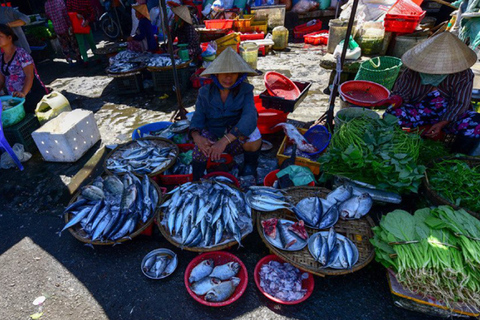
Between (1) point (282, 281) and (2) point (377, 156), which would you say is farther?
(2) point (377, 156)

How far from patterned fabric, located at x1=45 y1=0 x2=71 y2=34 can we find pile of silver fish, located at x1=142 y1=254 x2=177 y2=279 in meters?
8.97

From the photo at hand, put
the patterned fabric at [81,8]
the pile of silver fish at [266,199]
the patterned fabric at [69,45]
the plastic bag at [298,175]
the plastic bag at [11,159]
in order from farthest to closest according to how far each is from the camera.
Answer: the patterned fabric at [69,45], the patterned fabric at [81,8], the plastic bag at [11,159], the plastic bag at [298,175], the pile of silver fish at [266,199]

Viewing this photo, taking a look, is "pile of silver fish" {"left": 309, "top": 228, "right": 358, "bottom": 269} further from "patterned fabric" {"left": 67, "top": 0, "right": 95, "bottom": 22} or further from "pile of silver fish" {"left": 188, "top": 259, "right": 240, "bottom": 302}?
"patterned fabric" {"left": 67, "top": 0, "right": 95, "bottom": 22}

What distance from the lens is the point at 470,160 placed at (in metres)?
3.15

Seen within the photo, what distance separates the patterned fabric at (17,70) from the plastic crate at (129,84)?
2.13 meters

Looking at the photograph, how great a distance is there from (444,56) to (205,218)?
11.4 feet

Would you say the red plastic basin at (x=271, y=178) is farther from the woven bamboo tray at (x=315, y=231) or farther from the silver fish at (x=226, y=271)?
the silver fish at (x=226, y=271)

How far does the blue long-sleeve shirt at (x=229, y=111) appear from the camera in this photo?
340cm

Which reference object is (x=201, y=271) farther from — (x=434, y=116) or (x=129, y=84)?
(x=129, y=84)

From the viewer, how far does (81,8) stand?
852 cm

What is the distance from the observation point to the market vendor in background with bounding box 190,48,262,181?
10.6 feet

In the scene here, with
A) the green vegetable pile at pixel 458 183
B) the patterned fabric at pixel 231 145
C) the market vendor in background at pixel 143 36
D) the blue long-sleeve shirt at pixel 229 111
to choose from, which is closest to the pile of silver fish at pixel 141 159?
the patterned fabric at pixel 231 145

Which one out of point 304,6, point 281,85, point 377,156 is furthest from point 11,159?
point 304,6

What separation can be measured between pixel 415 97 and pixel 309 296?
10.6 feet
